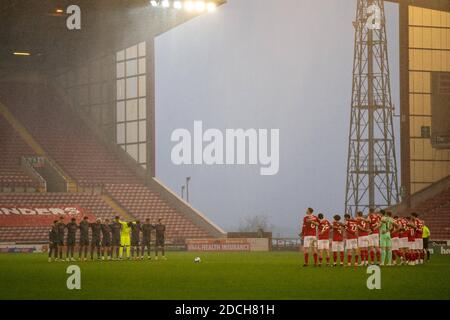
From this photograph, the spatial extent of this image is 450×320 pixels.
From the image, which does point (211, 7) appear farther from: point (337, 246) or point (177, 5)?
point (337, 246)

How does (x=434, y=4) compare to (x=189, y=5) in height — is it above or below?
above

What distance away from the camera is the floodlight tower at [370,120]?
59.6 meters

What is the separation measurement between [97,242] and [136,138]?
977 inches

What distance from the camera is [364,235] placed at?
103 ft

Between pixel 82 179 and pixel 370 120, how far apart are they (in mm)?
19173

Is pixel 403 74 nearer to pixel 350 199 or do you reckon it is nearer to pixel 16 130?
pixel 350 199

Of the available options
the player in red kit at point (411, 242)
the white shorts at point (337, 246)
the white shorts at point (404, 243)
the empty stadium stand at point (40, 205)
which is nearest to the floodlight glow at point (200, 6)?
the empty stadium stand at point (40, 205)

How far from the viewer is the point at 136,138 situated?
208 feet

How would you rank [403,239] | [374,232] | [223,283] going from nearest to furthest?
1. [223,283]
2. [374,232]
3. [403,239]

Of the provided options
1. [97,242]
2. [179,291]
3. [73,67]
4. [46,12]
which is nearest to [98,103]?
[73,67]

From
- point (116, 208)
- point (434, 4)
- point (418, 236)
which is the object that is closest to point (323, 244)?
point (418, 236)

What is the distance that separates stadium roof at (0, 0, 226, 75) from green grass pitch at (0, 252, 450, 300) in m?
21.6

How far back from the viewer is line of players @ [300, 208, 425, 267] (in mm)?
Result: 30672

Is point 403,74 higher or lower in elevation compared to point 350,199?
higher
